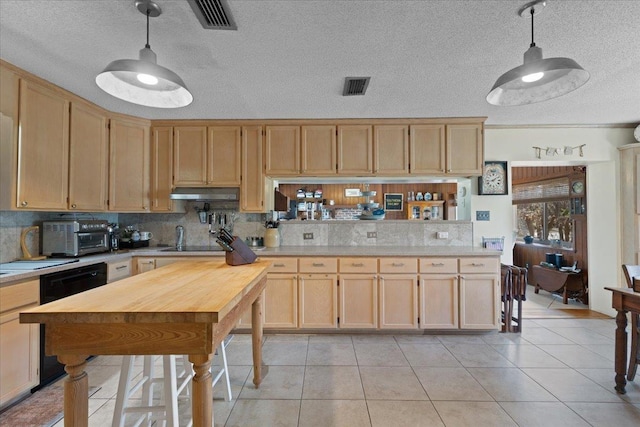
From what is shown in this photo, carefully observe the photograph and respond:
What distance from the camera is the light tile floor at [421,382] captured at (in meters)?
1.96

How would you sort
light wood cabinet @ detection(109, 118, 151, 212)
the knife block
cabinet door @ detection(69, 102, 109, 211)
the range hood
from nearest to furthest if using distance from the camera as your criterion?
the knife block
cabinet door @ detection(69, 102, 109, 211)
light wood cabinet @ detection(109, 118, 151, 212)
the range hood

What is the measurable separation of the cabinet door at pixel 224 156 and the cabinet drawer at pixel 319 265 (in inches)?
50.0

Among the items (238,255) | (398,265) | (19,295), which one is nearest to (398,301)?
(398,265)

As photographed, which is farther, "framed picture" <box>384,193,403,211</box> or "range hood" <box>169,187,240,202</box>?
"framed picture" <box>384,193,403,211</box>

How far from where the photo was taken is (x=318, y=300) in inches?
128

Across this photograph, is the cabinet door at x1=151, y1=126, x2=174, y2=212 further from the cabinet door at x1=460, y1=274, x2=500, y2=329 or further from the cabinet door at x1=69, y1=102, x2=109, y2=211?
the cabinet door at x1=460, y1=274, x2=500, y2=329

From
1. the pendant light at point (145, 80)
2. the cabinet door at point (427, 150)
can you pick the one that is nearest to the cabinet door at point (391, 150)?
the cabinet door at point (427, 150)

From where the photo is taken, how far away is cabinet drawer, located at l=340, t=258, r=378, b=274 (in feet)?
10.6

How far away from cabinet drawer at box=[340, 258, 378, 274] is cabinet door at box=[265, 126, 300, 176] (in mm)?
1249

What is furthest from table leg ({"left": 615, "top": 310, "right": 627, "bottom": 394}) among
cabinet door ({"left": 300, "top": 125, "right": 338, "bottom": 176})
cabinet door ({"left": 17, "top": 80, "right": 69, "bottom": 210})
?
cabinet door ({"left": 17, "top": 80, "right": 69, "bottom": 210})

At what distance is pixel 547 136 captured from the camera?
12.6 feet

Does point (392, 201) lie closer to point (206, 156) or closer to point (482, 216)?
point (482, 216)

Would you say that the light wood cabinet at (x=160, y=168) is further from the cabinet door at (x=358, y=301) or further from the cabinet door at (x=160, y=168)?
the cabinet door at (x=358, y=301)

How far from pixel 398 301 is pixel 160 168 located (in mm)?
3172
